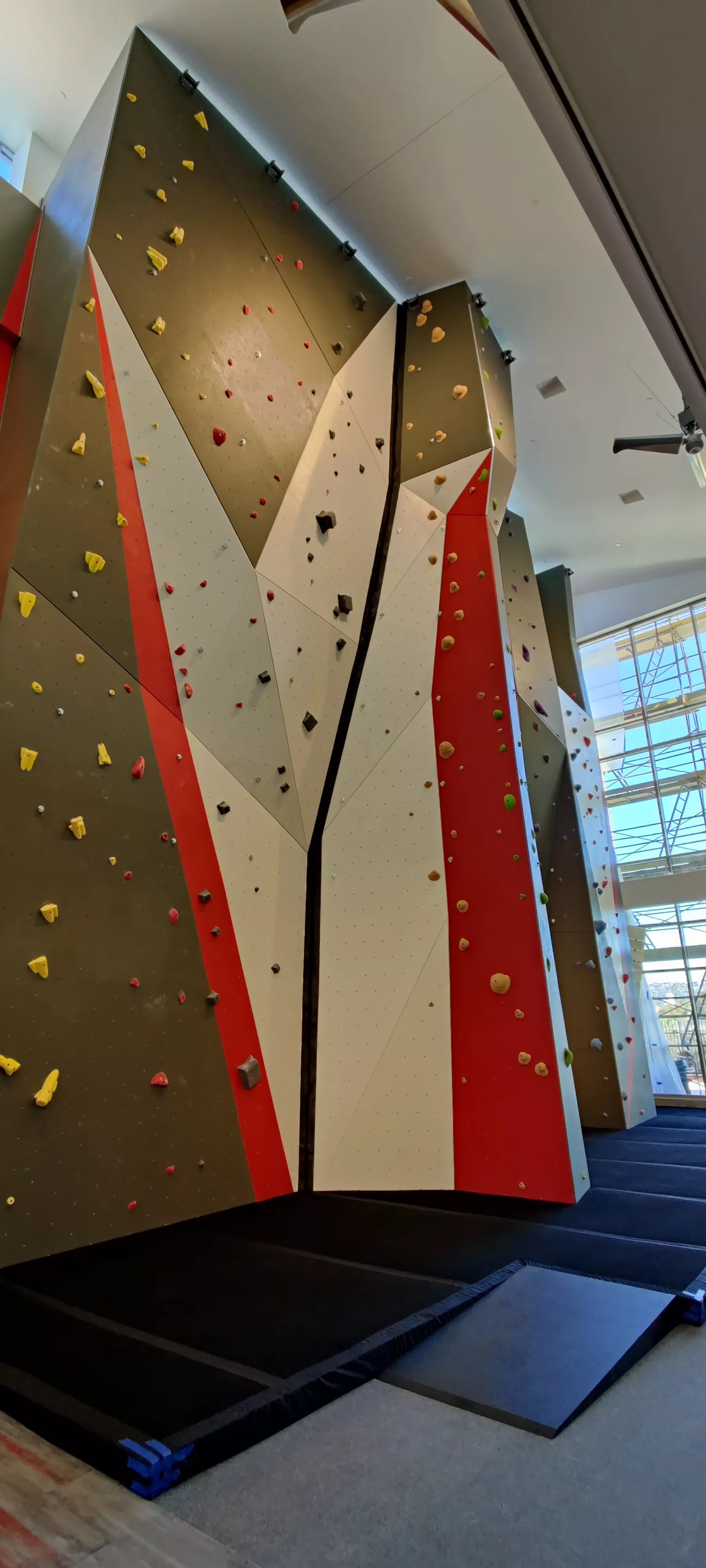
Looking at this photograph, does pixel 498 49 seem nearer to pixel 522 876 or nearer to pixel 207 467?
pixel 207 467

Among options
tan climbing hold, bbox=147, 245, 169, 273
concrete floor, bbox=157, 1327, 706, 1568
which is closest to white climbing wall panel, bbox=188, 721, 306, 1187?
concrete floor, bbox=157, 1327, 706, 1568

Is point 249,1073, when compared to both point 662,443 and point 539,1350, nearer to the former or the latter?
point 539,1350

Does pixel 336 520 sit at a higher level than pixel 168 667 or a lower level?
higher

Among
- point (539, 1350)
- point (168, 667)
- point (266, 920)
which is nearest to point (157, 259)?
point (168, 667)

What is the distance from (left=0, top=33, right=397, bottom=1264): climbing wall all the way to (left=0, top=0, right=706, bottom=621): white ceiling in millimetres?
233

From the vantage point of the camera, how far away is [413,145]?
4344 millimetres

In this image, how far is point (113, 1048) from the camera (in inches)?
110

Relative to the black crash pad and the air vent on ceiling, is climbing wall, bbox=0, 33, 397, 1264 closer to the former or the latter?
the black crash pad

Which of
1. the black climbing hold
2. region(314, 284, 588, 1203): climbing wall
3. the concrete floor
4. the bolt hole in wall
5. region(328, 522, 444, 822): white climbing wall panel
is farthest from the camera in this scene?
the bolt hole in wall

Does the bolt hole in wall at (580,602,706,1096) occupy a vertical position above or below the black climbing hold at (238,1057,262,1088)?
above

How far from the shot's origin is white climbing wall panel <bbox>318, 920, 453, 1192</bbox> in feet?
11.5

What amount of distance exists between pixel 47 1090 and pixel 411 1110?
66.9 inches

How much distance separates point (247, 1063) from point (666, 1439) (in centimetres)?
216

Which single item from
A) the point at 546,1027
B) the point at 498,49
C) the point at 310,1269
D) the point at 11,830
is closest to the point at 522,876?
the point at 546,1027
